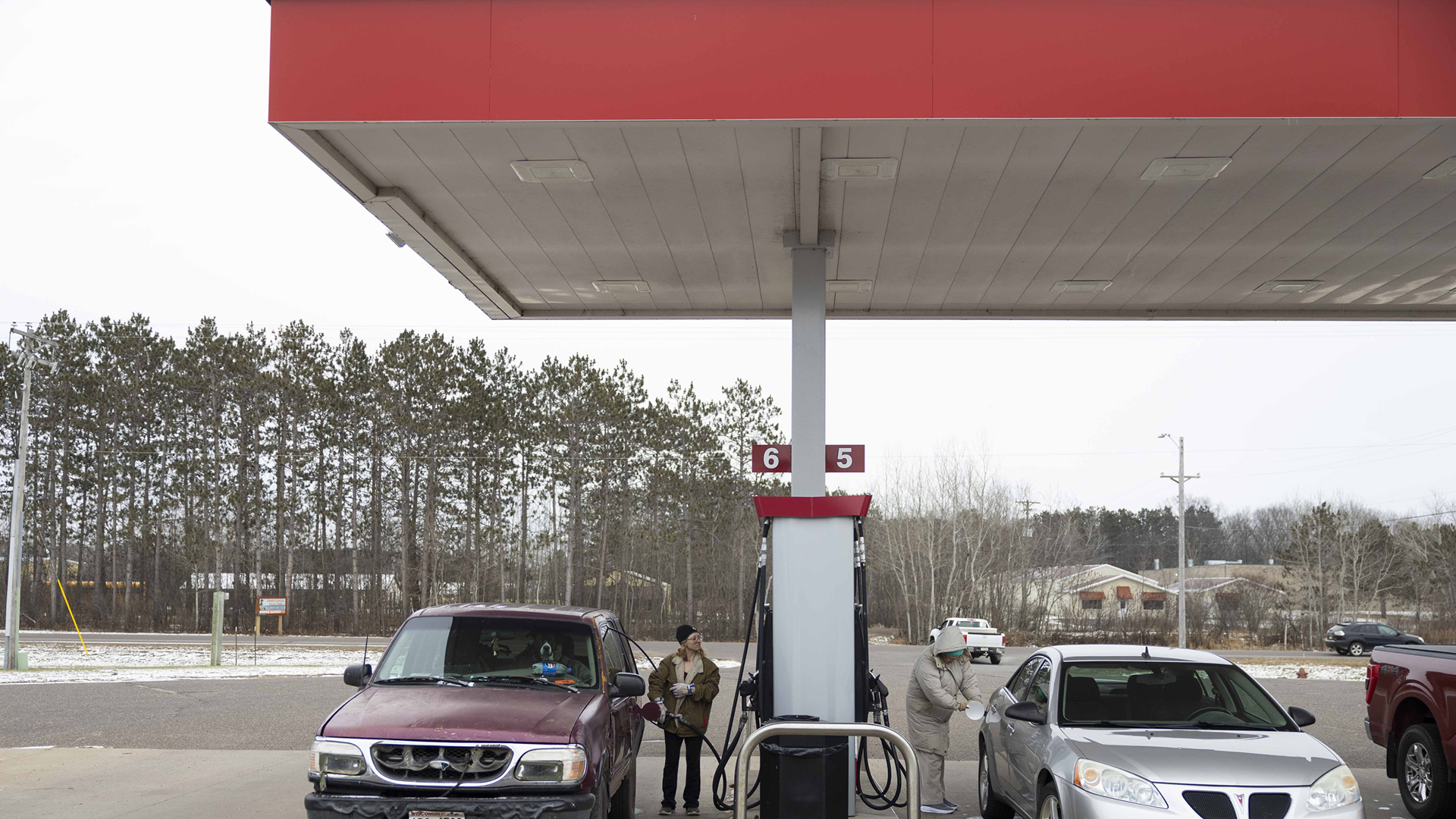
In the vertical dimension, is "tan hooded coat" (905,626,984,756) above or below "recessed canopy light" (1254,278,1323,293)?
below

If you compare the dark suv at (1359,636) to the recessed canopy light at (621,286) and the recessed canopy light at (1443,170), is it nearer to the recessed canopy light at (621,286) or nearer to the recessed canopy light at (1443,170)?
the recessed canopy light at (1443,170)

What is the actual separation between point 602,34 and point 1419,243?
8401 mm

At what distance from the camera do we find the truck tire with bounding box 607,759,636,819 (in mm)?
8867

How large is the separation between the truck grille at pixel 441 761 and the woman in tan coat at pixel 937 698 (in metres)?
4.21

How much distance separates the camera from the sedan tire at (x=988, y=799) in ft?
30.6

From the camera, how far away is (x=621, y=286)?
13211 mm

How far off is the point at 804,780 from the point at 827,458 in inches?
136

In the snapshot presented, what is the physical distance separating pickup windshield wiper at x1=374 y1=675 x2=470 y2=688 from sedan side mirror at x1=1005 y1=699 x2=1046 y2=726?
3933mm

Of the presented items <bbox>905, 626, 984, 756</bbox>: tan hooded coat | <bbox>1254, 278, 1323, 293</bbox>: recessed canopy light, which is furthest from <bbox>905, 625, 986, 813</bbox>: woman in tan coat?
<bbox>1254, 278, 1323, 293</bbox>: recessed canopy light

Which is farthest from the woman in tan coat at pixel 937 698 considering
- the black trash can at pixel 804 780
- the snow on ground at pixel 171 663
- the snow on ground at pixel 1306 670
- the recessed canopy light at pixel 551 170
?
the snow on ground at pixel 1306 670

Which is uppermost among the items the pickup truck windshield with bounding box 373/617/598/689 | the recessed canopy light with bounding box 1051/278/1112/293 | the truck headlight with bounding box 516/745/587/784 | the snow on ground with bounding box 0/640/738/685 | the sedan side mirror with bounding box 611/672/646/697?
the recessed canopy light with bounding box 1051/278/1112/293

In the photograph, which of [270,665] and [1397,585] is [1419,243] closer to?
[270,665]

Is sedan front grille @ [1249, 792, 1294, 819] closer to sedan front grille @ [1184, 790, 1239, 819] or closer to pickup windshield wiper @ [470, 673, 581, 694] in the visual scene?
sedan front grille @ [1184, 790, 1239, 819]

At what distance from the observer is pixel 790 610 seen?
30.2ft
